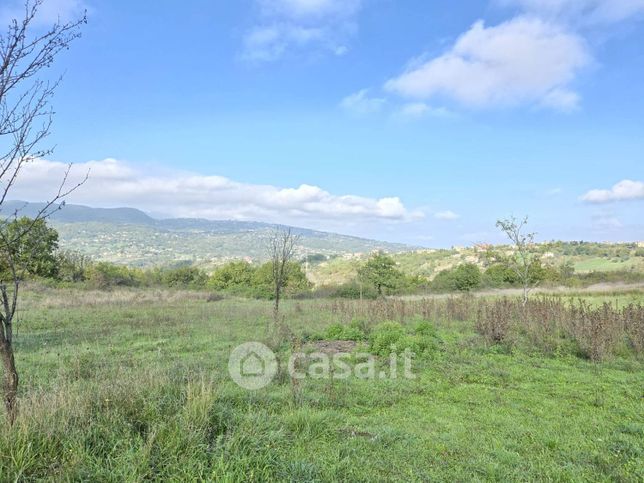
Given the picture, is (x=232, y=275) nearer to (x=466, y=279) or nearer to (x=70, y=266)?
(x=70, y=266)

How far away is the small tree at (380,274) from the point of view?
113 feet

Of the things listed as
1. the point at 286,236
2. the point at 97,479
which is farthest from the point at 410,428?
the point at 286,236

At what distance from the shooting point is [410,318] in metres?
15.0

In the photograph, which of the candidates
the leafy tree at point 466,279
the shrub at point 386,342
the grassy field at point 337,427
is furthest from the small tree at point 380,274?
the grassy field at point 337,427

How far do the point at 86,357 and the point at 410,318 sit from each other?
10.6 meters

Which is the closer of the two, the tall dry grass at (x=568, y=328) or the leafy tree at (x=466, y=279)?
the tall dry grass at (x=568, y=328)

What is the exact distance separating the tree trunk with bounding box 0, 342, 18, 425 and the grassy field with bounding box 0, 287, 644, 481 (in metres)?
0.13

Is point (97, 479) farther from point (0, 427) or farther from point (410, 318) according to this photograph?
point (410, 318)

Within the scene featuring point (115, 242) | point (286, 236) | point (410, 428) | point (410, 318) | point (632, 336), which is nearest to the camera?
point (410, 428)

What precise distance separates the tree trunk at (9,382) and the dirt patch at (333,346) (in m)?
6.62

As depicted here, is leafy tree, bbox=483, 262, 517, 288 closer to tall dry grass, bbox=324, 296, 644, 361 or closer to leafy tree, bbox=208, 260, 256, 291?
tall dry grass, bbox=324, 296, 644, 361

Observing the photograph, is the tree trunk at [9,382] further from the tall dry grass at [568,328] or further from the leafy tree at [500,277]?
the leafy tree at [500,277]

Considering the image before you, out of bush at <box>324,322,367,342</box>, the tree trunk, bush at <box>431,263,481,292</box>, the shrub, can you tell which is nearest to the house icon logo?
bush at <box>324,322,367,342</box>

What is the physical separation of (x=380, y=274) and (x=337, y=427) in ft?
98.8
